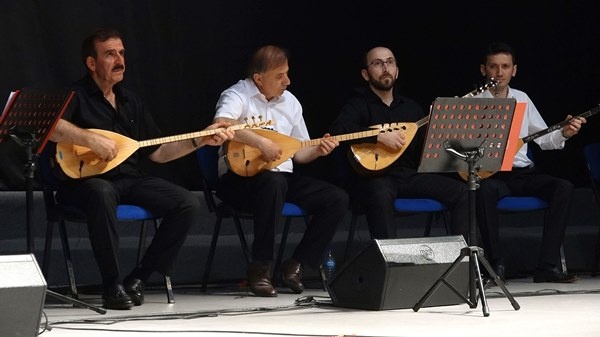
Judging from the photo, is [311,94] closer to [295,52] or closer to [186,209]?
[295,52]

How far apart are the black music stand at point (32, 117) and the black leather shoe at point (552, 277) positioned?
2803 millimetres

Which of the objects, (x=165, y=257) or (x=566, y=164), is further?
(x=566, y=164)

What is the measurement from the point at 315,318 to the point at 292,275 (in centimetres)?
122

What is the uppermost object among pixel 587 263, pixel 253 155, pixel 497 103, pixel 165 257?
pixel 497 103

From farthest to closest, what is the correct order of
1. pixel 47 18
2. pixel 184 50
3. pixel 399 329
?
pixel 184 50, pixel 47 18, pixel 399 329

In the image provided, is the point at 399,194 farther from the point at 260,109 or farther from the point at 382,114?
the point at 260,109

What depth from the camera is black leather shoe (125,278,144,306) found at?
5.37 meters

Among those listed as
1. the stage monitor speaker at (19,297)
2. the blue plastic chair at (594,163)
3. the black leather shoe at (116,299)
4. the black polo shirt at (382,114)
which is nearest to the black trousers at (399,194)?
the black polo shirt at (382,114)

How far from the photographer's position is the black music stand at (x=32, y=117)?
15.4 ft

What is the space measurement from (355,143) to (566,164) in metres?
2.29

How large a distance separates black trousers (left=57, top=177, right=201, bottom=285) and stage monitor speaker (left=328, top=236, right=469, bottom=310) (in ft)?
2.79

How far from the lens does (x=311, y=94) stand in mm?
7352

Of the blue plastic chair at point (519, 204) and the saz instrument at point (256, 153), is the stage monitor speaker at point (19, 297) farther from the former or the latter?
the blue plastic chair at point (519, 204)

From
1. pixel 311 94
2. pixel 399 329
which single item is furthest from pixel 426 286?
pixel 311 94
